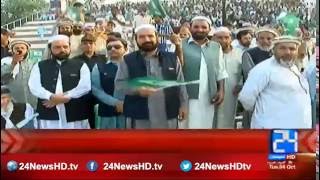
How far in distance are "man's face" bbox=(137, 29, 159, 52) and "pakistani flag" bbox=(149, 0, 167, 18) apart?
0.13 metres

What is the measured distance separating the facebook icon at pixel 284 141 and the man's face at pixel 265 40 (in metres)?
0.59

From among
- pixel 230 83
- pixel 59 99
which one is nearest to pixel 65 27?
pixel 59 99

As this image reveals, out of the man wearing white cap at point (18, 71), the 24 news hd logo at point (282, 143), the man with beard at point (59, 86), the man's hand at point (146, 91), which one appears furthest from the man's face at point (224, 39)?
the man wearing white cap at point (18, 71)

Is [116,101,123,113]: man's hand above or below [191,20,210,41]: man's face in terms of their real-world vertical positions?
below

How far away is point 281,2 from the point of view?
4.57m

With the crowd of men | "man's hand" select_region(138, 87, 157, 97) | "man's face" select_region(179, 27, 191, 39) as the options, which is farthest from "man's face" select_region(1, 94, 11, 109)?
"man's face" select_region(179, 27, 191, 39)

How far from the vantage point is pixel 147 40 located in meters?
4.56

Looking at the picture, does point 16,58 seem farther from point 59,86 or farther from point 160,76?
point 160,76

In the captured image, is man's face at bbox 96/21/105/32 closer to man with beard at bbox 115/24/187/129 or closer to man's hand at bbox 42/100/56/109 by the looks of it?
man with beard at bbox 115/24/187/129

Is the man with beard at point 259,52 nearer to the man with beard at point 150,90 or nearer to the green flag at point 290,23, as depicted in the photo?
the green flag at point 290,23

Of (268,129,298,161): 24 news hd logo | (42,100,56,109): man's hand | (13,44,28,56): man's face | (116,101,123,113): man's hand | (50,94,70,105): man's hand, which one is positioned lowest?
(268,129,298,161): 24 news hd logo

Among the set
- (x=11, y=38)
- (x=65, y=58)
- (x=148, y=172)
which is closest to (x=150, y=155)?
(x=148, y=172)

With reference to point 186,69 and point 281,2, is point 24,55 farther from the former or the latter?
point 281,2

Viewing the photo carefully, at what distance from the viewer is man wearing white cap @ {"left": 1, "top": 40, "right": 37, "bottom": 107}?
4555 millimetres
